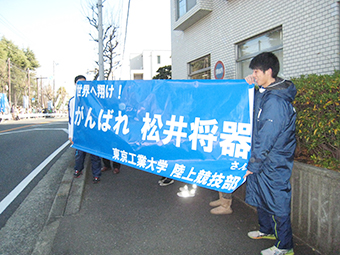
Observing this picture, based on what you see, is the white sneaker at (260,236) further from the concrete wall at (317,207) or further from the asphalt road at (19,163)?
the asphalt road at (19,163)

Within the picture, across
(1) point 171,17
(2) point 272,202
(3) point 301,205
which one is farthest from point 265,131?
(1) point 171,17

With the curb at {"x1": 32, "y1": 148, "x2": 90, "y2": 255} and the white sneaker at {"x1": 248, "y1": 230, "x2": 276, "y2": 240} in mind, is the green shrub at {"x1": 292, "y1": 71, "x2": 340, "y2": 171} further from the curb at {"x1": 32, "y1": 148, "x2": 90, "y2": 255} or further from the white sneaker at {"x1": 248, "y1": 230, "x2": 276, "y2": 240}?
the curb at {"x1": 32, "y1": 148, "x2": 90, "y2": 255}

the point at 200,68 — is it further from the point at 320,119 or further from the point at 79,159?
the point at 320,119

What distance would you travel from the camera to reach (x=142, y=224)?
3.22 m

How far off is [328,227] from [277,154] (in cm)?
83

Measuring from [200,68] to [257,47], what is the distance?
3808mm

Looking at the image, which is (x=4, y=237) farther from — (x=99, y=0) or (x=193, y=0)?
(x=193, y=0)

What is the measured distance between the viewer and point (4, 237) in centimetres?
300

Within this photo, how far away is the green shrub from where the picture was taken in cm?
257

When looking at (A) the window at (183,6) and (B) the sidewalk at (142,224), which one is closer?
(B) the sidewalk at (142,224)

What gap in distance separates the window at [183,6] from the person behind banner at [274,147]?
9.74 meters

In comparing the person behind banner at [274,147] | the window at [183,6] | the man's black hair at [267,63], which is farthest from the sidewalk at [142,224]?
the window at [183,6]

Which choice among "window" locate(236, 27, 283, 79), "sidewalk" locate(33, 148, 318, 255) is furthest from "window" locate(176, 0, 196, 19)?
"sidewalk" locate(33, 148, 318, 255)

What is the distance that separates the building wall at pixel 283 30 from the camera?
5.70 m
